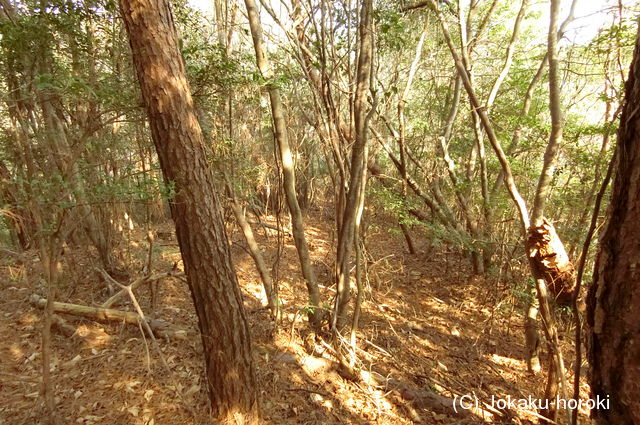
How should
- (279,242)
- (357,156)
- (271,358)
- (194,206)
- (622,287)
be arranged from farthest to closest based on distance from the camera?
(279,242)
(271,358)
(357,156)
(194,206)
(622,287)

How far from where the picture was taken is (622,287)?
34.9 inches

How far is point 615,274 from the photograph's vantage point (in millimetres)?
909

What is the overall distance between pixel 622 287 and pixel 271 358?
4.18 meters

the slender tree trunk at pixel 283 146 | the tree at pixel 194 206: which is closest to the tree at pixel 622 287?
the tree at pixel 194 206

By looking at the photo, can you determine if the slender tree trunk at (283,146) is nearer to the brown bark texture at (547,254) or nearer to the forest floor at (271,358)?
the forest floor at (271,358)

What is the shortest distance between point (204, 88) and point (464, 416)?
5340mm

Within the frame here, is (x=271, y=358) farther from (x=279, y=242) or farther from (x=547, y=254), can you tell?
(x=547, y=254)

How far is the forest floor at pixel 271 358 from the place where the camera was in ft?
11.5

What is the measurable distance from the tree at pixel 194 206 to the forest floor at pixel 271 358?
1.48 feet

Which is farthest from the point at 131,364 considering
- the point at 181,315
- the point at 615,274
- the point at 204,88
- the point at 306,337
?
the point at 615,274

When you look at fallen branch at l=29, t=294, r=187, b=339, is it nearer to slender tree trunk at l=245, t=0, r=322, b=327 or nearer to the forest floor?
the forest floor

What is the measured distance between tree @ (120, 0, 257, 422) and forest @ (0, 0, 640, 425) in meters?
0.02

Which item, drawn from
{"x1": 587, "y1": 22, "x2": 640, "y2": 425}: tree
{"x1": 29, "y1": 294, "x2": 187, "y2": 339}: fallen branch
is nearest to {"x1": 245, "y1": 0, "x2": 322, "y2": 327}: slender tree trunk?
{"x1": 29, "y1": 294, "x2": 187, "y2": 339}: fallen branch

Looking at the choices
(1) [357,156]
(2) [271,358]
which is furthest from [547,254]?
(2) [271,358]
